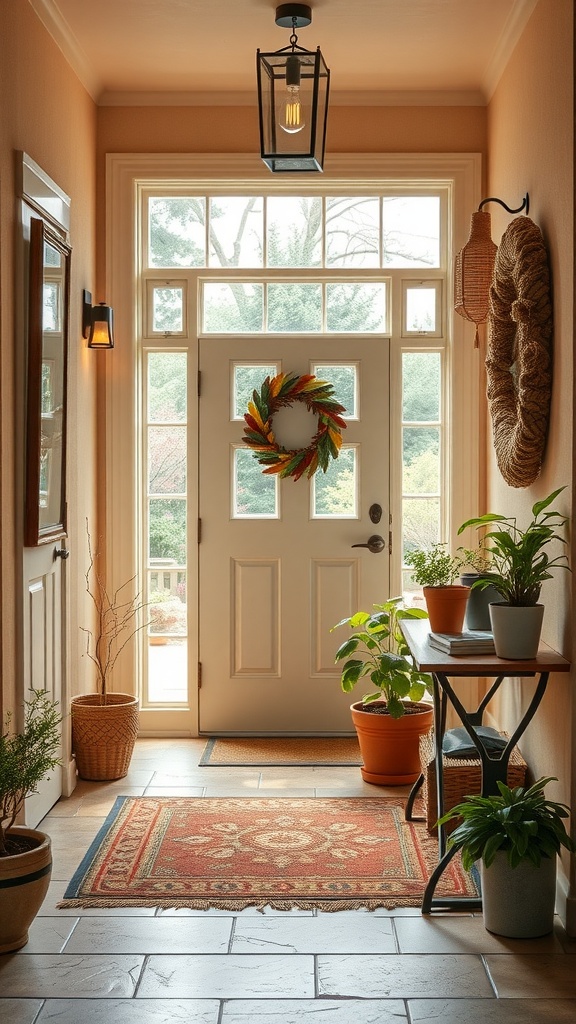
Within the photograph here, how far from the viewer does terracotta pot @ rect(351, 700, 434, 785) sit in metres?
4.39

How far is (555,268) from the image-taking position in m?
3.38

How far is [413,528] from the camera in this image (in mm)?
5215

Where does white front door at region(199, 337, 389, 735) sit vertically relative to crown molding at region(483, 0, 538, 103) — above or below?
below

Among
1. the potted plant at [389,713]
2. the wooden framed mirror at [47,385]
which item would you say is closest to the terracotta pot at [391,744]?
the potted plant at [389,713]

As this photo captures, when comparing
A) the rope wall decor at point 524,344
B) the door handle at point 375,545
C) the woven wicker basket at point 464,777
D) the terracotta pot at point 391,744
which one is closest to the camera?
the rope wall decor at point 524,344

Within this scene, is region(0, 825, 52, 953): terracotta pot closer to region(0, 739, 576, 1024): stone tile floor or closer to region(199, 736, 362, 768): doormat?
region(0, 739, 576, 1024): stone tile floor

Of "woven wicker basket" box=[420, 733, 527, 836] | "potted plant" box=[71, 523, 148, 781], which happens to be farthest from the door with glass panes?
"woven wicker basket" box=[420, 733, 527, 836]

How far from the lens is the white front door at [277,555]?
5195mm

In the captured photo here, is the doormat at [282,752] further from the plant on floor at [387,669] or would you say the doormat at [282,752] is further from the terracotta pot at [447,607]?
the terracotta pot at [447,607]

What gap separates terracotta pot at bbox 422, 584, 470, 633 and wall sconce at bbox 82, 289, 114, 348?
2095 millimetres

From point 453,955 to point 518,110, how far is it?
3069 mm

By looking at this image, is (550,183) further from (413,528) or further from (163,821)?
(163,821)

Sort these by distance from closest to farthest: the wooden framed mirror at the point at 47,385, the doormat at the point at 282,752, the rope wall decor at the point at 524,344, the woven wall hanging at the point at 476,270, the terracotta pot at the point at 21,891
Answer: the terracotta pot at the point at 21,891 → the rope wall decor at the point at 524,344 → the wooden framed mirror at the point at 47,385 → the woven wall hanging at the point at 476,270 → the doormat at the point at 282,752

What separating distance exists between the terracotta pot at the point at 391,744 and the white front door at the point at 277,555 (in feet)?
2.49
